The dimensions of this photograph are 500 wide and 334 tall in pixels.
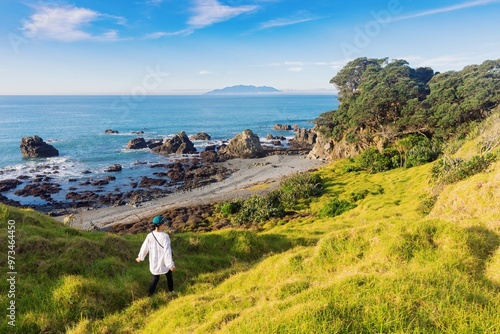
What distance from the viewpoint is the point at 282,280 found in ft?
28.7

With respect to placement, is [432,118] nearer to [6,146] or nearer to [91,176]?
[91,176]

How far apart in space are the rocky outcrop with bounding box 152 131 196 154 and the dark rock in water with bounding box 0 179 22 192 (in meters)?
29.5

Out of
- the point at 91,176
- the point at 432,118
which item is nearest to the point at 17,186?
the point at 91,176

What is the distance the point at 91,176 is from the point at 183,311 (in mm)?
55385

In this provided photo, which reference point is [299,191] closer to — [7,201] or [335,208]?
[335,208]

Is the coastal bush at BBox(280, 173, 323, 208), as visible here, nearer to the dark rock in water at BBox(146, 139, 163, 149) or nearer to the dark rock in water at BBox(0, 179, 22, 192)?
the dark rock in water at BBox(0, 179, 22, 192)

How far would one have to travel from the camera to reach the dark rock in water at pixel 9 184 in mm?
48094

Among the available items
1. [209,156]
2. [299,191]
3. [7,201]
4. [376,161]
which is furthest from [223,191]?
[7,201]

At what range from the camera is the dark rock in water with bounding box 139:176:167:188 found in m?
51.4

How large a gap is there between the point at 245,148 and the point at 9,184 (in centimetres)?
4371

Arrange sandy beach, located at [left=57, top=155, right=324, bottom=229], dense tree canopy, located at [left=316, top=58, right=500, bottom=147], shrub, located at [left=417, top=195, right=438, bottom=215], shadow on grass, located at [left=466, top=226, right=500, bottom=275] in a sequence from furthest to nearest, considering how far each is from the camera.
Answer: dense tree canopy, located at [left=316, top=58, right=500, bottom=147]
sandy beach, located at [left=57, top=155, right=324, bottom=229]
shrub, located at [left=417, top=195, right=438, bottom=215]
shadow on grass, located at [left=466, top=226, right=500, bottom=275]

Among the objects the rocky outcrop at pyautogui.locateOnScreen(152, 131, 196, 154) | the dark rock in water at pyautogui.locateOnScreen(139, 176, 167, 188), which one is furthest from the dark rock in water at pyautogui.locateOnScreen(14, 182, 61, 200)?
the rocky outcrop at pyautogui.locateOnScreen(152, 131, 196, 154)

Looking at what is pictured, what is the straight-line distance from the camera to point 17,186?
49.8 meters

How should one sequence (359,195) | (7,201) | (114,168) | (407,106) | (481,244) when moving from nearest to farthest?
(481,244), (359,195), (7,201), (407,106), (114,168)
